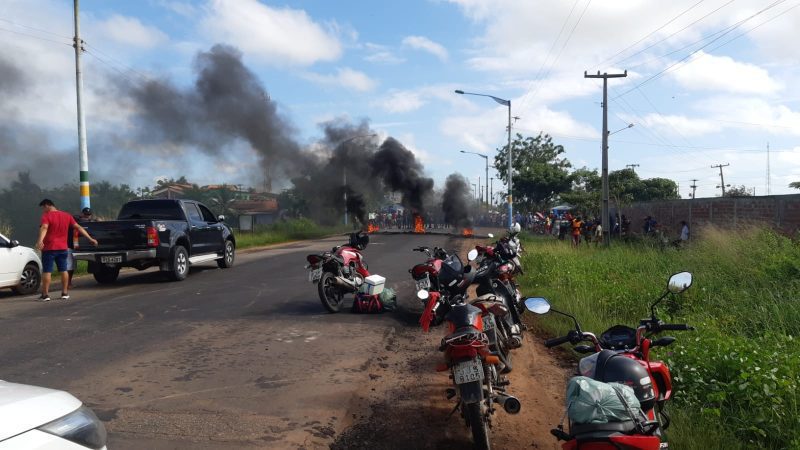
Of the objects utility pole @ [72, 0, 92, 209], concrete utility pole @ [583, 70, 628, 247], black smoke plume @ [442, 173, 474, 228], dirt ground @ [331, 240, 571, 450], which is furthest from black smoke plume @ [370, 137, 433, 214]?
dirt ground @ [331, 240, 571, 450]

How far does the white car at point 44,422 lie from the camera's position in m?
2.21

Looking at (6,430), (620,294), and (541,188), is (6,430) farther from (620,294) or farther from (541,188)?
(541,188)

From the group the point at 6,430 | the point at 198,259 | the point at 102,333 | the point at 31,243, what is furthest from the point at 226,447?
the point at 31,243

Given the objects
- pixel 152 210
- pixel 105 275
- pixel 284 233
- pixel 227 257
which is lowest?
pixel 284 233

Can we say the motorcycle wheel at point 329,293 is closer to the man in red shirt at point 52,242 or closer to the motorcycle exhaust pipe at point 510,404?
the man in red shirt at point 52,242

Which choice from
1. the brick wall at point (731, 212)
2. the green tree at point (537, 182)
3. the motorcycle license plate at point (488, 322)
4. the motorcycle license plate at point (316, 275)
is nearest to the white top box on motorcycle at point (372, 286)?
the motorcycle license plate at point (316, 275)

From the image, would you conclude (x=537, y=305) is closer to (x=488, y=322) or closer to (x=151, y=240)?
(x=488, y=322)

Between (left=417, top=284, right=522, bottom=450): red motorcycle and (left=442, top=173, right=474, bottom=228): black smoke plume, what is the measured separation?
35.1m

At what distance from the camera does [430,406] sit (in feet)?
16.7

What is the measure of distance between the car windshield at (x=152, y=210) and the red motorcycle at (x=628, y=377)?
36.7ft

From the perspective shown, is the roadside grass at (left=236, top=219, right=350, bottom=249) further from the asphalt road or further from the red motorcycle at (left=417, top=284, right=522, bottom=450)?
the red motorcycle at (left=417, top=284, right=522, bottom=450)

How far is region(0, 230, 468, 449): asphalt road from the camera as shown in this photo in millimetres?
4492

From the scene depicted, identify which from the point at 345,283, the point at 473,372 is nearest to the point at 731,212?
the point at 345,283

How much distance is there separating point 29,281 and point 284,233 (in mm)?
22954
